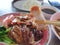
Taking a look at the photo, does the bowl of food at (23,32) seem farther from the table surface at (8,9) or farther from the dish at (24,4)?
the dish at (24,4)

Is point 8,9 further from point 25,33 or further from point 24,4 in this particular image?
point 25,33

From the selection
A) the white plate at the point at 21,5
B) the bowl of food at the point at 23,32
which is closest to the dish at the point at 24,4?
the white plate at the point at 21,5

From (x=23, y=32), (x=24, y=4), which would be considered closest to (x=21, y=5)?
(x=24, y=4)

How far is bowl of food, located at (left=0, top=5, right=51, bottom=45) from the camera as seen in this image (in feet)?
2.13

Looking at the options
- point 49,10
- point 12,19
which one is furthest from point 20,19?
point 49,10

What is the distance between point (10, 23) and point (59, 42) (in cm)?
23

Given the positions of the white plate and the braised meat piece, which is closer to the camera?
the braised meat piece

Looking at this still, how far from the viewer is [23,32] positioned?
0.66 meters

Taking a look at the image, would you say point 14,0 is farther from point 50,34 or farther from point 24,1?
point 50,34

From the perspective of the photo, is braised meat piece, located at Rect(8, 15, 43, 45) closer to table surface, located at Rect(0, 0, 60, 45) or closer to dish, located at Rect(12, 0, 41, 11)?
table surface, located at Rect(0, 0, 60, 45)

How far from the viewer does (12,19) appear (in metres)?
0.72

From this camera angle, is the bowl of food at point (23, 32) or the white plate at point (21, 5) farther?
the white plate at point (21, 5)

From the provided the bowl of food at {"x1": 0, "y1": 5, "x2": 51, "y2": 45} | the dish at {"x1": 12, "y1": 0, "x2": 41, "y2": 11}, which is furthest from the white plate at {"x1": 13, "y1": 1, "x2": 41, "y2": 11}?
the bowl of food at {"x1": 0, "y1": 5, "x2": 51, "y2": 45}

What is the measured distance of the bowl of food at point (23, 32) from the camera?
649 mm
